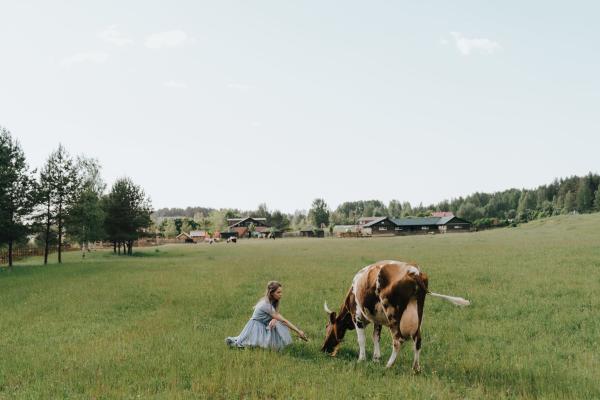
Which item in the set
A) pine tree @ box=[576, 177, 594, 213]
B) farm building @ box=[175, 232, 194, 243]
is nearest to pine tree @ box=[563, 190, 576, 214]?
pine tree @ box=[576, 177, 594, 213]

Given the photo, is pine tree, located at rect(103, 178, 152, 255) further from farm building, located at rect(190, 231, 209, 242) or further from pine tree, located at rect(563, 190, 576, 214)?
pine tree, located at rect(563, 190, 576, 214)

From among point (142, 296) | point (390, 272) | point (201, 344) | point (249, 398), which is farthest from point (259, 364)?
point (142, 296)

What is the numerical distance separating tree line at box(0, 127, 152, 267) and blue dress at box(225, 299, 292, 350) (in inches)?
1320

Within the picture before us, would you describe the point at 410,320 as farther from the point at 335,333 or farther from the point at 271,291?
the point at 271,291

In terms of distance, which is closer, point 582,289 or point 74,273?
point 582,289

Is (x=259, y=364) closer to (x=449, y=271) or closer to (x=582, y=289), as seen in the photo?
(x=582, y=289)

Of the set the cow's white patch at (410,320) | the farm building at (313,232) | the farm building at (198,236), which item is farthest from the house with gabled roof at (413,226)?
the cow's white patch at (410,320)

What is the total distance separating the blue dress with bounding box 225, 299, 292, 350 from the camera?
10367 mm

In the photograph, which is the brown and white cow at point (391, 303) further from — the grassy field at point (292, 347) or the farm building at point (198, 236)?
the farm building at point (198, 236)

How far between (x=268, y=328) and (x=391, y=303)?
3376 millimetres

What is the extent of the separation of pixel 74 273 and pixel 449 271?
1049 inches

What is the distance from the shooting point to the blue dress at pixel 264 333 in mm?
10367

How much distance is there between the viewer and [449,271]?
79.5ft

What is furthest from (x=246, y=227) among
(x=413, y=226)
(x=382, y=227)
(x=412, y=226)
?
(x=413, y=226)
